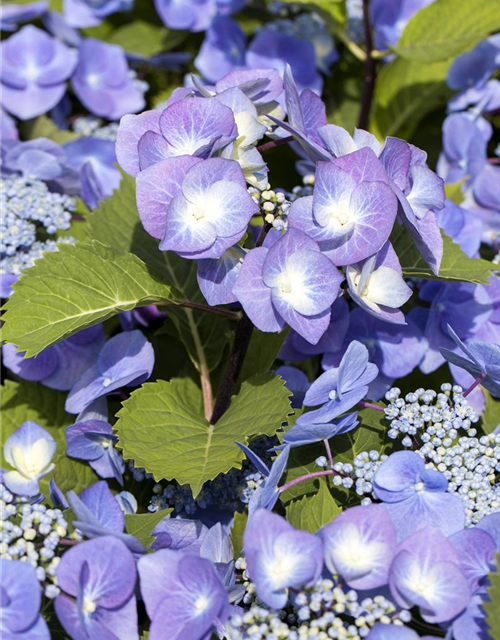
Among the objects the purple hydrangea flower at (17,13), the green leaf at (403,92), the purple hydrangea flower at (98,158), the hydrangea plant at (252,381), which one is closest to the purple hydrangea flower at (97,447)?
the hydrangea plant at (252,381)

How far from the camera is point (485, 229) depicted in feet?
4.75

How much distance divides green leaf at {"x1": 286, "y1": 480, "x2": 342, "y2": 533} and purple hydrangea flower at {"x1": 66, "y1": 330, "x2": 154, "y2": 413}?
0.32 m

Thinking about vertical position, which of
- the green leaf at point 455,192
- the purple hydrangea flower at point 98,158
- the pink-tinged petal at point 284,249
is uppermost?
the pink-tinged petal at point 284,249

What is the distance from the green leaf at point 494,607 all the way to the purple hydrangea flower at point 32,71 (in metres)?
1.31

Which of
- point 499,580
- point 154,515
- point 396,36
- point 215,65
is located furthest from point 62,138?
point 499,580

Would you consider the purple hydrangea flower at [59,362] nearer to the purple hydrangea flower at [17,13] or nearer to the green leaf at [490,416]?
the green leaf at [490,416]

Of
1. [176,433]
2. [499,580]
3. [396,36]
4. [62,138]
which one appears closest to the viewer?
[499,580]

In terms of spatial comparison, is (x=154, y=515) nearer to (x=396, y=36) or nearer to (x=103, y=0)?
(x=396, y=36)

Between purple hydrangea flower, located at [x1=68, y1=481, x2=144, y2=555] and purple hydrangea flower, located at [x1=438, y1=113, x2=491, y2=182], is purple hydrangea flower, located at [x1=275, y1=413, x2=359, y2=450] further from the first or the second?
purple hydrangea flower, located at [x1=438, y1=113, x2=491, y2=182]

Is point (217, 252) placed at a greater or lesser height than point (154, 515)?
greater

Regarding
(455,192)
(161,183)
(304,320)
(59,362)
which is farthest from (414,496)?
(455,192)

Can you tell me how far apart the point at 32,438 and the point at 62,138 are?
0.82 m

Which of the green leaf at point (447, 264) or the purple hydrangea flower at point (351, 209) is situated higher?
the purple hydrangea flower at point (351, 209)

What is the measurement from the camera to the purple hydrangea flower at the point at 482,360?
948 mm
